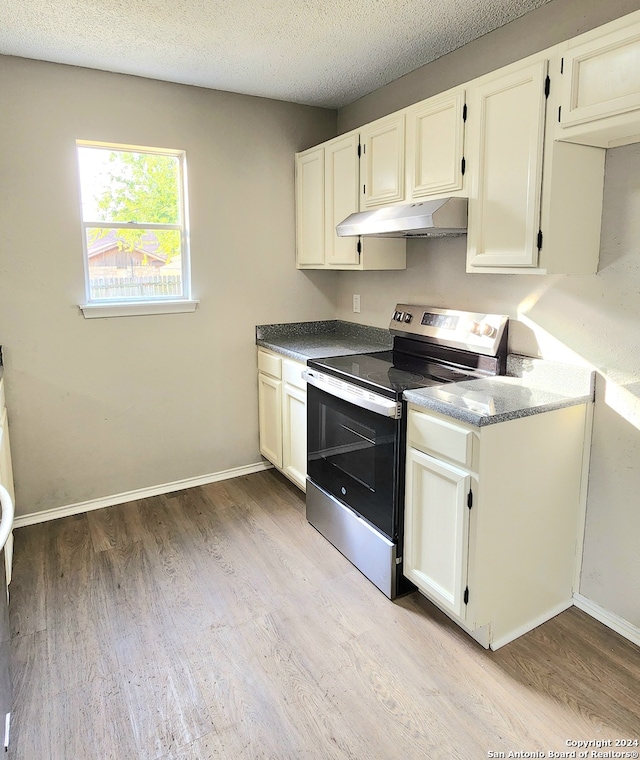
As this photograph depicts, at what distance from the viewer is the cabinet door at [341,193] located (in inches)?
115

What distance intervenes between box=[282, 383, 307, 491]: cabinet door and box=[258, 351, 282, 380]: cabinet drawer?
0.13 metres

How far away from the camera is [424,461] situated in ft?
6.77

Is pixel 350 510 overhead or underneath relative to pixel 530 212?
underneath

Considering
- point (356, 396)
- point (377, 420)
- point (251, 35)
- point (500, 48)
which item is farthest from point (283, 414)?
point (500, 48)

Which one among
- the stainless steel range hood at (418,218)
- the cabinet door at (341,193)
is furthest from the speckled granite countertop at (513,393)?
the cabinet door at (341,193)

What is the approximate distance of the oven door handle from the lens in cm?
214

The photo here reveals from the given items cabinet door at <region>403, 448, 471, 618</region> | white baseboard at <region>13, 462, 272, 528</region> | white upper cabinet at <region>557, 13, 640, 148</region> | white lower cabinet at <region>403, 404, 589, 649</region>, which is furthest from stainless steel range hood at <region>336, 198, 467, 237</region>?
white baseboard at <region>13, 462, 272, 528</region>

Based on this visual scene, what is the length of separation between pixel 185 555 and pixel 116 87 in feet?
8.19

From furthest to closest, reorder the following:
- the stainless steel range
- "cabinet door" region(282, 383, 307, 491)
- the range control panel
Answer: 1. "cabinet door" region(282, 383, 307, 491)
2. the range control panel
3. the stainless steel range

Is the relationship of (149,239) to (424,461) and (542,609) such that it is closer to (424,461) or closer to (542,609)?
(424,461)

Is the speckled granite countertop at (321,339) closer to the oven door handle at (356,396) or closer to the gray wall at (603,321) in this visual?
the oven door handle at (356,396)

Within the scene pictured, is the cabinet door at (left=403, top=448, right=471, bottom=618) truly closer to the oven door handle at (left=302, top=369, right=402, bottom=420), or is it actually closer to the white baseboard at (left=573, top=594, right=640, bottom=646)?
the oven door handle at (left=302, top=369, right=402, bottom=420)

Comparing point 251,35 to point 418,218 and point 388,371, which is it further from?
point 388,371

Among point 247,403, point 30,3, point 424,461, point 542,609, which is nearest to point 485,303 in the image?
point 424,461
